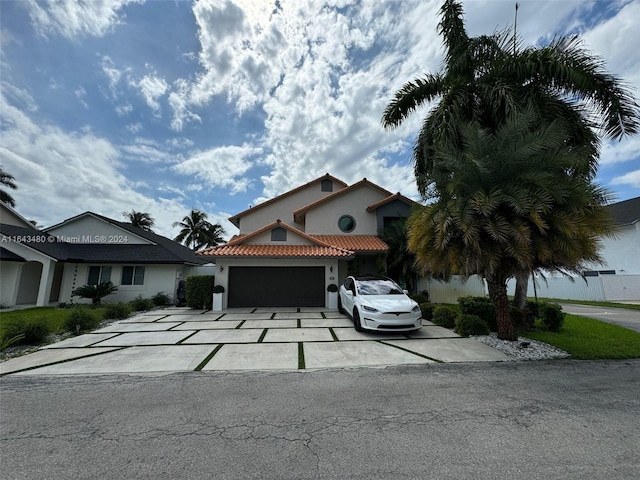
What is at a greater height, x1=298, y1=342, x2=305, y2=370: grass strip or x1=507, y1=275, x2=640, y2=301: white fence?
x1=507, y1=275, x2=640, y2=301: white fence

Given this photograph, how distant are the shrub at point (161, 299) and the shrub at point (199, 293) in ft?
10.5

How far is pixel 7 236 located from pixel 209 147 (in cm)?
1208

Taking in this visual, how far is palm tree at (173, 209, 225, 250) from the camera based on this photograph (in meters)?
35.1

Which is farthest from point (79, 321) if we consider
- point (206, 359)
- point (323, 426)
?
point (323, 426)

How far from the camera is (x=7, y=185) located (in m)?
25.1

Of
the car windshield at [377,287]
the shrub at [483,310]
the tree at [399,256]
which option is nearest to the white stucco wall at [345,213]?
the tree at [399,256]

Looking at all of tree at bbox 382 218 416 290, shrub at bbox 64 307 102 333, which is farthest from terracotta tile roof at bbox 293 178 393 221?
shrub at bbox 64 307 102 333

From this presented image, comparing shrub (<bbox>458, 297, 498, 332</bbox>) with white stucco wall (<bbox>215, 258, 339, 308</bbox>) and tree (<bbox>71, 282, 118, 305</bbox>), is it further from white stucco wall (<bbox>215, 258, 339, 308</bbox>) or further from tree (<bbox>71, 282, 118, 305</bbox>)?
tree (<bbox>71, 282, 118, 305</bbox>)

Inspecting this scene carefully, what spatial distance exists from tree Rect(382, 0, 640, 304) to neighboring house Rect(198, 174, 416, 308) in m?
3.66

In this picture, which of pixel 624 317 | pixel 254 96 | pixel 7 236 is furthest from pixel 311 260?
pixel 7 236

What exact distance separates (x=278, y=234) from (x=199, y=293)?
16.7 ft

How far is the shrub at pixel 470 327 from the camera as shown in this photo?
8164 mm

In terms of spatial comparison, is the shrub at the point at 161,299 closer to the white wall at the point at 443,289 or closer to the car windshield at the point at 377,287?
the car windshield at the point at 377,287

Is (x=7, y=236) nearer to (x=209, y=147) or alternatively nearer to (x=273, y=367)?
(x=209, y=147)
